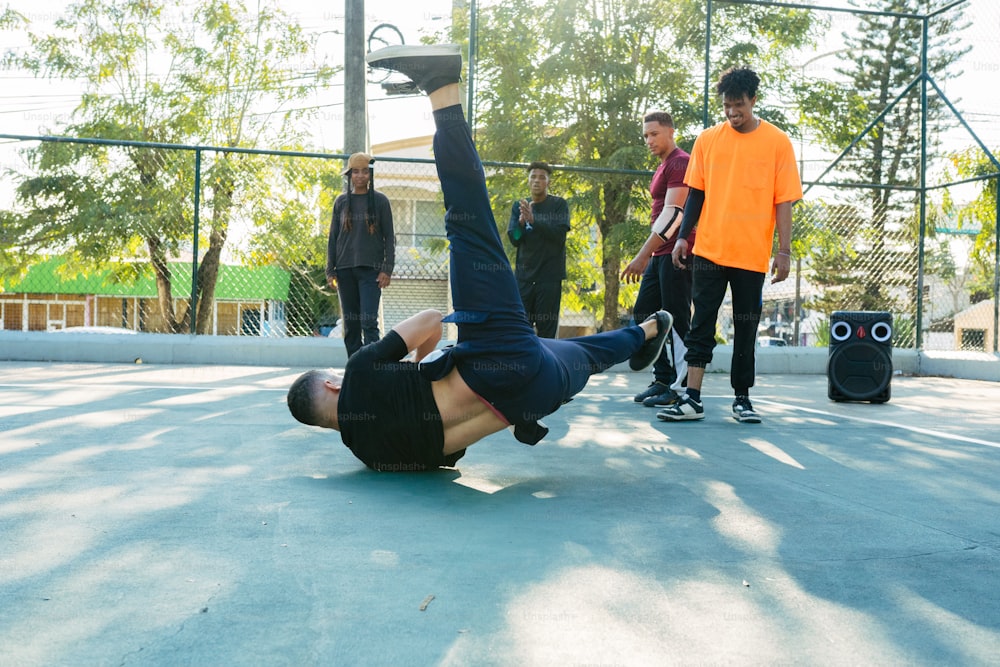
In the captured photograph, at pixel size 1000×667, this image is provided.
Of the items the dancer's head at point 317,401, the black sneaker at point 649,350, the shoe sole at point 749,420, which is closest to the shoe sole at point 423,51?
the dancer's head at point 317,401

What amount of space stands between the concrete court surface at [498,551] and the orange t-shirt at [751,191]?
45.5 inches

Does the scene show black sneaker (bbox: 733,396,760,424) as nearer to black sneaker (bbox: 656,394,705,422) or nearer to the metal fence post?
black sneaker (bbox: 656,394,705,422)

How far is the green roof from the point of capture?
8859mm

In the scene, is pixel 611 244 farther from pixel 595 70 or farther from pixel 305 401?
pixel 305 401

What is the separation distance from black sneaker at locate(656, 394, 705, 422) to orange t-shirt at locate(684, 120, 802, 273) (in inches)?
30.0

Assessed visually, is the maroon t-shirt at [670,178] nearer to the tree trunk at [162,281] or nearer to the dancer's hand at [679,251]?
the dancer's hand at [679,251]

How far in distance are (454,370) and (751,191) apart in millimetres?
2395

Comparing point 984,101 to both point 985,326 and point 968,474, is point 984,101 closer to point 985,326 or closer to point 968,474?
point 985,326

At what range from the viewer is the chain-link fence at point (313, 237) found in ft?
28.6

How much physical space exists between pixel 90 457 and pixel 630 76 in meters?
10.0

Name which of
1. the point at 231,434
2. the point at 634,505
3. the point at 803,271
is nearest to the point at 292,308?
the point at 231,434

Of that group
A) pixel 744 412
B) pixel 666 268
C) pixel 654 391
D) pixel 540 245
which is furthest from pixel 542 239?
pixel 744 412

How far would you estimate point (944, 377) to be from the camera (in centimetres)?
876

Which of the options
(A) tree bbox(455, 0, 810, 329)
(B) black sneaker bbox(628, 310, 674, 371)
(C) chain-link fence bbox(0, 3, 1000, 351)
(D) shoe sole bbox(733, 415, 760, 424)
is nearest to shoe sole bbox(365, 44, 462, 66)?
(B) black sneaker bbox(628, 310, 674, 371)
